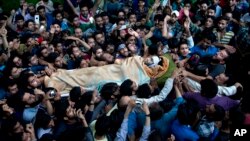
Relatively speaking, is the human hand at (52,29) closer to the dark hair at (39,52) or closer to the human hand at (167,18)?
the dark hair at (39,52)

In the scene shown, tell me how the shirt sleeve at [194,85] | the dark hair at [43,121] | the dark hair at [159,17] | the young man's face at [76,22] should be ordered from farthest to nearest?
the young man's face at [76,22] → the dark hair at [159,17] → the shirt sleeve at [194,85] → the dark hair at [43,121]

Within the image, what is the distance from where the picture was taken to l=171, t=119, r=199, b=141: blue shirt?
3.70 m

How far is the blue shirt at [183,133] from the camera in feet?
12.1

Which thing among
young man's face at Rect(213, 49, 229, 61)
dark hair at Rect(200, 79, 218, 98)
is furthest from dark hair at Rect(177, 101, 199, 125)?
young man's face at Rect(213, 49, 229, 61)

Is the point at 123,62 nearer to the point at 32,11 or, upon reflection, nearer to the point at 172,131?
the point at 172,131

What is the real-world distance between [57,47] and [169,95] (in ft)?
6.99

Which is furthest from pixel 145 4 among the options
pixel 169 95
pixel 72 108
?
pixel 72 108

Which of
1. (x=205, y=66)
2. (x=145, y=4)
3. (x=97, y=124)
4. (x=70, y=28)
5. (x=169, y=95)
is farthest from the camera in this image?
(x=145, y=4)

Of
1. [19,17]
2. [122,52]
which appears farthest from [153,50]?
[19,17]

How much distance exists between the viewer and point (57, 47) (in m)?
6.07

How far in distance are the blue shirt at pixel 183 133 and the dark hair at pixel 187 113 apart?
5cm

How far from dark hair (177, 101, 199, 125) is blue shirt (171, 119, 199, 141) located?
5 centimetres

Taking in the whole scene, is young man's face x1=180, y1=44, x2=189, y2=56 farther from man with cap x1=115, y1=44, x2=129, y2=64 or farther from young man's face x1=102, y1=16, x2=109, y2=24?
young man's face x1=102, y1=16, x2=109, y2=24

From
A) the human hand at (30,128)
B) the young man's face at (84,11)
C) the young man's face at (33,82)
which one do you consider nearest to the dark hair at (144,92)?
the human hand at (30,128)
